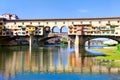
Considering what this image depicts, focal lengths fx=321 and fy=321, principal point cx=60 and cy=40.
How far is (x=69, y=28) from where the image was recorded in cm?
10644

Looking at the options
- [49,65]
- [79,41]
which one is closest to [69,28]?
[79,41]

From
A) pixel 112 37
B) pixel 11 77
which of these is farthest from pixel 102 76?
pixel 112 37

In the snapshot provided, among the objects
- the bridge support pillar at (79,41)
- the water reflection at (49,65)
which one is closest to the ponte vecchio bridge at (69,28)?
the bridge support pillar at (79,41)

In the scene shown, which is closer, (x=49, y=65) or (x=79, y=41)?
(x=49, y=65)

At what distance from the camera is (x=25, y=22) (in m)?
117

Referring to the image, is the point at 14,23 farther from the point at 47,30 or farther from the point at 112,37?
the point at 112,37

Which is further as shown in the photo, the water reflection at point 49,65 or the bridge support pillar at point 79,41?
the bridge support pillar at point 79,41

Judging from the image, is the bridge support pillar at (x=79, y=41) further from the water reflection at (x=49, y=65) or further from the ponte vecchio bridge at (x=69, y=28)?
the water reflection at (x=49, y=65)

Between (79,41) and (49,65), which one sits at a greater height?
(79,41)

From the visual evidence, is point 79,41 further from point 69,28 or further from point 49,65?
point 49,65

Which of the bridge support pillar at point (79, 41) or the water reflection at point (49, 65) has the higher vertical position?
the bridge support pillar at point (79, 41)

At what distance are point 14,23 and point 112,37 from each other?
124 feet

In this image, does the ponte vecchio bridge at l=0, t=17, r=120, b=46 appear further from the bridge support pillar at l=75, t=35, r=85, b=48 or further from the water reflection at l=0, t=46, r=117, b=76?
the water reflection at l=0, t=46, r=117, b=76

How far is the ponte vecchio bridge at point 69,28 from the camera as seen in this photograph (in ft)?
336
